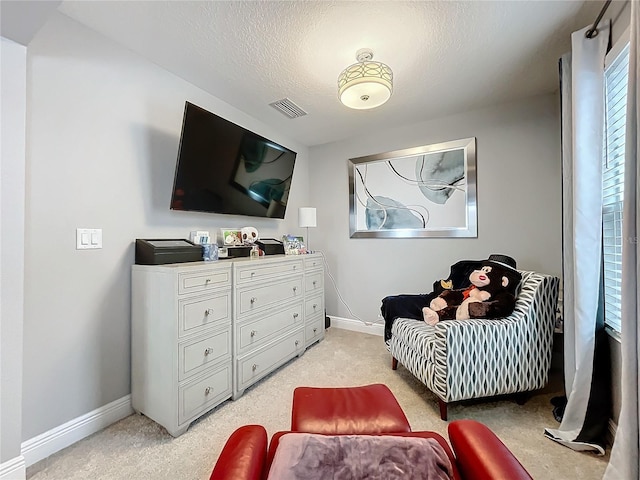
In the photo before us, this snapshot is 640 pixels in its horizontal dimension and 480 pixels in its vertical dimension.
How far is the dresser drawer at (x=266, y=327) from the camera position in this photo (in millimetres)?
2029

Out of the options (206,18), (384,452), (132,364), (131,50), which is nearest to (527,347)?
(384,452)

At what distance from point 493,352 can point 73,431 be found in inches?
99.7

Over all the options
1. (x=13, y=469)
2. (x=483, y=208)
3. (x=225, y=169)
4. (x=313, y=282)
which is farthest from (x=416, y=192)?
(x=13, y=469)

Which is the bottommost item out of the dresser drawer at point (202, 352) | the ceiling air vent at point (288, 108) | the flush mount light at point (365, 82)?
the dresser drawer at point (202, 352)

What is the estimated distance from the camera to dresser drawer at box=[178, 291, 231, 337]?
1.63m

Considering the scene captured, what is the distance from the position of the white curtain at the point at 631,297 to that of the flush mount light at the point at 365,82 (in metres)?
1.08

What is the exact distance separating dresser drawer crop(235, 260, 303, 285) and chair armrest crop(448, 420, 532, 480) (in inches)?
61.7

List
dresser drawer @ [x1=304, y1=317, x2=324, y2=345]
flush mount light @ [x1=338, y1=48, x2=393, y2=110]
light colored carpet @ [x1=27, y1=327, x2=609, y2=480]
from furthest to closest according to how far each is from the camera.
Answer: dresser drawer @ [x1=304, y1=317, x2=324, y2=345]
flush mount light @ [x1=338, y1=48, x2=393, y2=110]
light colored carpet @ [x1=27, y1=327, x2=609, y2=480]

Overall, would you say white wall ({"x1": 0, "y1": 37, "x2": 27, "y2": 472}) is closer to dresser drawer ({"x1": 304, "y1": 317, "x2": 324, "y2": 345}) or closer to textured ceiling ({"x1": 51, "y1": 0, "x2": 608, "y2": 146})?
textured ceiling ({"x1": 51, "y1": 0, "x2": 608, "y2": 146})

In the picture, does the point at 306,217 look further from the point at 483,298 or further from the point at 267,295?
the point at 483,298

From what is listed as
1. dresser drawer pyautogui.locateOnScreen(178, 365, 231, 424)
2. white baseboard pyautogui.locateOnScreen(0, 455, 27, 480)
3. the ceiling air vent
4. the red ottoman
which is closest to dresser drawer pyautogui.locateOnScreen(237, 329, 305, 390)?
dresser drawer pyautogui.locateOnScreen(178, 365, 231, 424)

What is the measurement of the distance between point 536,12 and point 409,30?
2.32 ft

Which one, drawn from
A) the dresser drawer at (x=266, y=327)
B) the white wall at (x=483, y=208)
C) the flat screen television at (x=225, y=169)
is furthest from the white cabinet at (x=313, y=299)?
the flat screen television at (x=225, y=169)

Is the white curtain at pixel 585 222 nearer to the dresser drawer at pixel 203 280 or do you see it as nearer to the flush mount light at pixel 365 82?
the flush mount light at pixel 365 82
